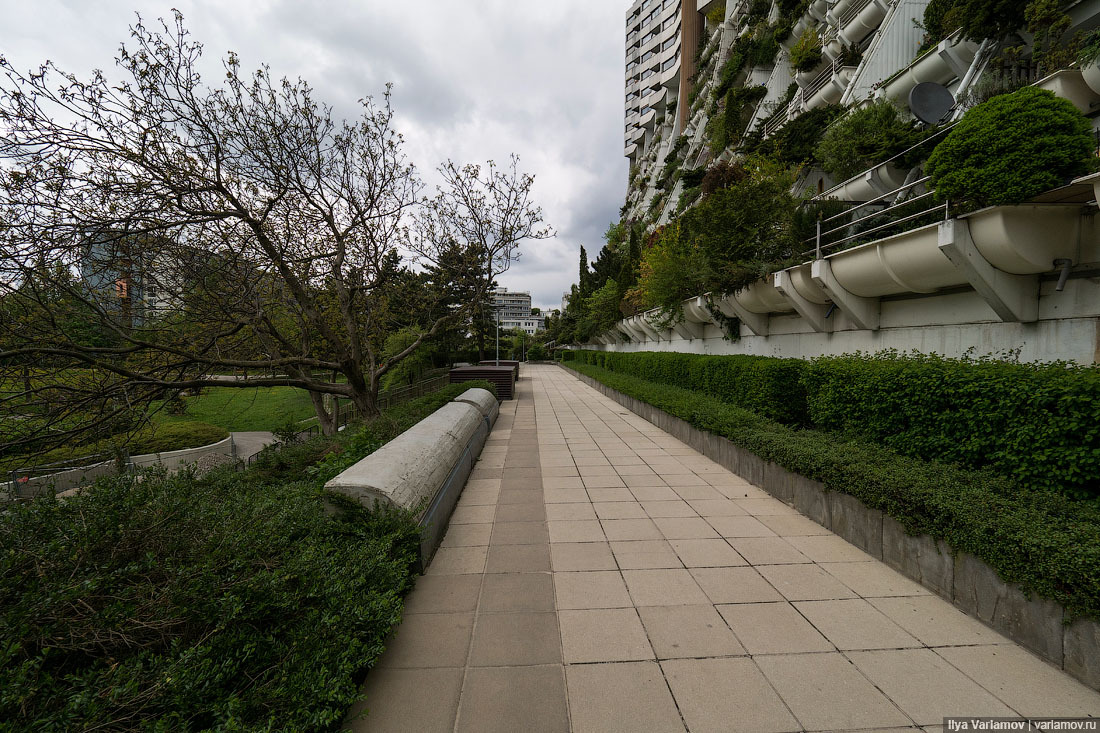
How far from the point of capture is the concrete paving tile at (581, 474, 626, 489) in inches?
242

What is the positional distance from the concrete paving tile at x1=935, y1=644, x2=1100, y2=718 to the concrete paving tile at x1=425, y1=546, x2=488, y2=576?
3278mm

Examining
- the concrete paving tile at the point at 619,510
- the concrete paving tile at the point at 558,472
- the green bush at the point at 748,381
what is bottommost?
the concrete paving tile at the point at 558,472

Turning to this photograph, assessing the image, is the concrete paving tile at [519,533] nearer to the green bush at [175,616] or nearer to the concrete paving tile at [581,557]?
the concrete paving tile at [581,557]

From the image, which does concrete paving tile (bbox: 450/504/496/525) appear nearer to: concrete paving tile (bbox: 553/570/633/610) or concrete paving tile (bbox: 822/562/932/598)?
concrete paving tile (bbox: 553/570/633/610)

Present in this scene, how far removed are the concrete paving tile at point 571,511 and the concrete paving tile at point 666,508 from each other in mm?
656

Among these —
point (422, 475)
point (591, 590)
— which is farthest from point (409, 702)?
point (422, 475)

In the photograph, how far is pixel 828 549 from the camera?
4.11 metres

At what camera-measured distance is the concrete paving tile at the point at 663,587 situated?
329cm

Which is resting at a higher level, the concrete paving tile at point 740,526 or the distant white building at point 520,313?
the distant white building at point 520,313

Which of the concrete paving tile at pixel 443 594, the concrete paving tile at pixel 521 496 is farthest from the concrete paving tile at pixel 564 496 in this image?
the concrete paving tile at pixel 443 594

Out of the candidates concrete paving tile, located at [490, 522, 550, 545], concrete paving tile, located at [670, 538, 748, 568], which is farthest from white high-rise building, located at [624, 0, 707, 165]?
concrete paving tile, located at [490, 522, 550, 545]

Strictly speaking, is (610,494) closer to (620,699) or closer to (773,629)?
(773,629)

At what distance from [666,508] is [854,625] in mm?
2391

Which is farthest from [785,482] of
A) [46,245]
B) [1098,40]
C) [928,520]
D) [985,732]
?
[46,245]
